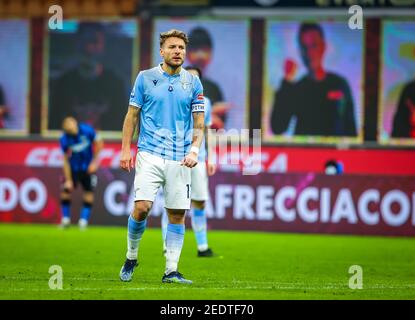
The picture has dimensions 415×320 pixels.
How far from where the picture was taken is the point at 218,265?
45.8 ft

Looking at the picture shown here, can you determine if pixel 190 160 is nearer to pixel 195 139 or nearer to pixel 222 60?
pixel 195 139

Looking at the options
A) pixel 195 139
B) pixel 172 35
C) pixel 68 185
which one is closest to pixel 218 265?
pixel 195 139

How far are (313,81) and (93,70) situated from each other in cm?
544

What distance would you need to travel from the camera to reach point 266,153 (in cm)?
2755

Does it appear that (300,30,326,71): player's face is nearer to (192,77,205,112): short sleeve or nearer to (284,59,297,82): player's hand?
(284,59,297,82): player's hand

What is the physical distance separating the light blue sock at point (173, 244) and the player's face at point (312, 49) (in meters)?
17.3

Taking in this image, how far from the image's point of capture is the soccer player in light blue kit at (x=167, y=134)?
10875 millimetres

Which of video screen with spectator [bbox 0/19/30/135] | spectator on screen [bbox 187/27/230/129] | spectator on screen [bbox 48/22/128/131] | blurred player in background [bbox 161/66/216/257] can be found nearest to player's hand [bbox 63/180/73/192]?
blurred player in background [bbox 161/66/216/257]

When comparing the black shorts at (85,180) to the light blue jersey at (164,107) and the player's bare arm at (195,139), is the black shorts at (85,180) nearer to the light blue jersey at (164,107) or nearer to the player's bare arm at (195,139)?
the light blue jersey at (164,107)

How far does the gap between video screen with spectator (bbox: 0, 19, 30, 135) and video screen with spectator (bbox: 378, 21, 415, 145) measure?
8.88 meters

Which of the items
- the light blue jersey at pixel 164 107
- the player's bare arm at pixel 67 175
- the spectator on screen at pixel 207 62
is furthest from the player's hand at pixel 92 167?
the light blue jersey at pixel 164 107

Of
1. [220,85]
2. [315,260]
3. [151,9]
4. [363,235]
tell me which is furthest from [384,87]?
[315,260]
